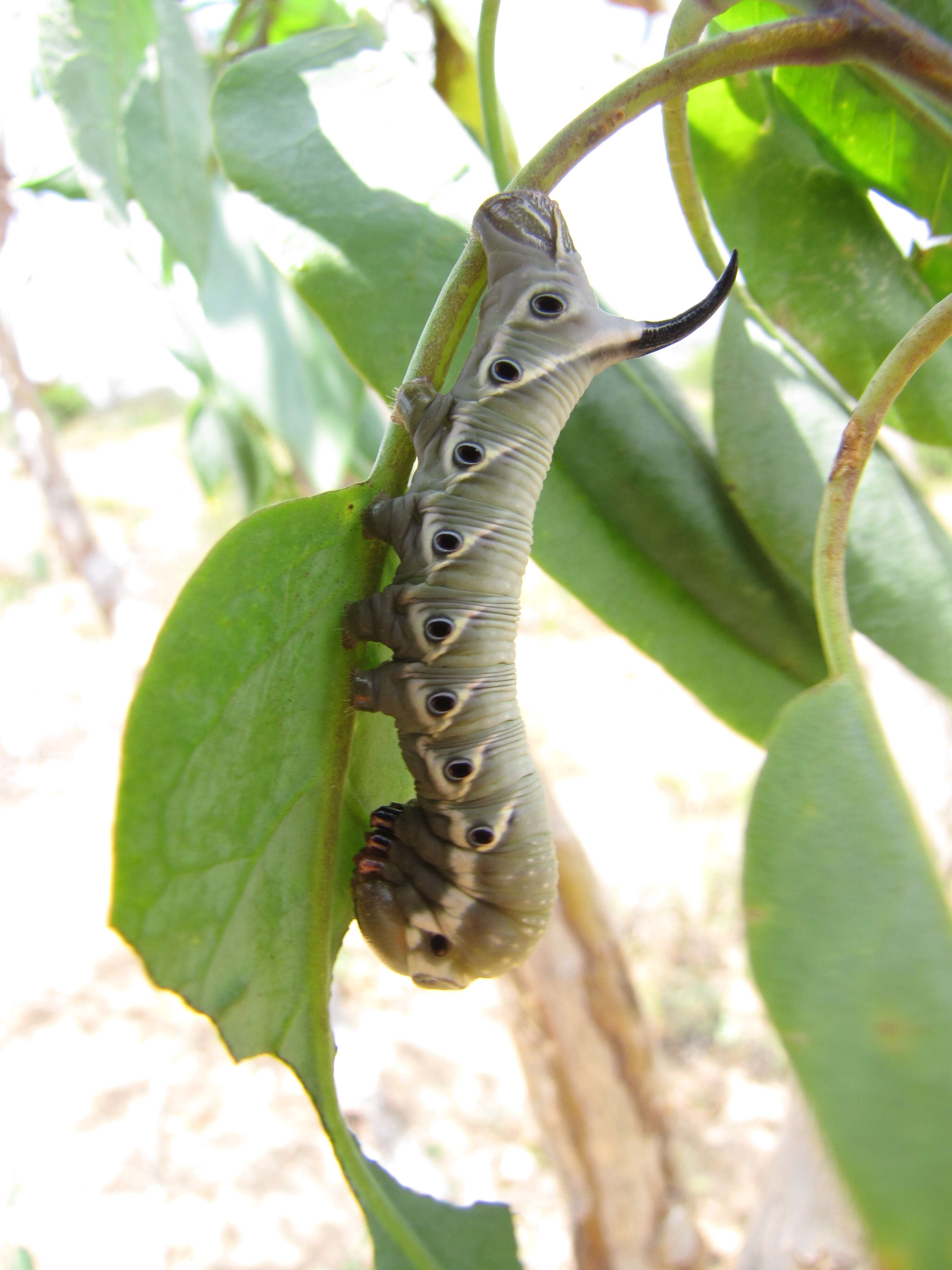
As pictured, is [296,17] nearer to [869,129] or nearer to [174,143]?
[174,143]

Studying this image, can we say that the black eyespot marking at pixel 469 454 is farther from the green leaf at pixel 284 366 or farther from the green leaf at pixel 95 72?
the green leaf at pixel 284 366

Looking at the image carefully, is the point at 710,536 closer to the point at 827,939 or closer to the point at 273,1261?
the point at 827,939

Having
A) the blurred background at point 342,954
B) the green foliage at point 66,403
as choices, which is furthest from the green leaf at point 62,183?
the green foliage at point 66,403

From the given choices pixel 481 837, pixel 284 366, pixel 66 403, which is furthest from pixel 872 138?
pixel 66 403

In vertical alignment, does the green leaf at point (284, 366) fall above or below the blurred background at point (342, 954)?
above

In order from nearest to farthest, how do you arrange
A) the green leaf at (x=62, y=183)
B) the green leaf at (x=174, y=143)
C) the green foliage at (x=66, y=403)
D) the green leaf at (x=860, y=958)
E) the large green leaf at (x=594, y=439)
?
1. the green leaf at (x=860, y=958)
2. the large green leaf at (x=594, y=439)
3. the green leaf at (x=174, y=143)
4. the green leaf at (x=62, y=183)
5. the green foliage at (x=66, y=403)

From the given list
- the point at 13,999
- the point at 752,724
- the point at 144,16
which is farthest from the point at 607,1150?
the point at 13,999
